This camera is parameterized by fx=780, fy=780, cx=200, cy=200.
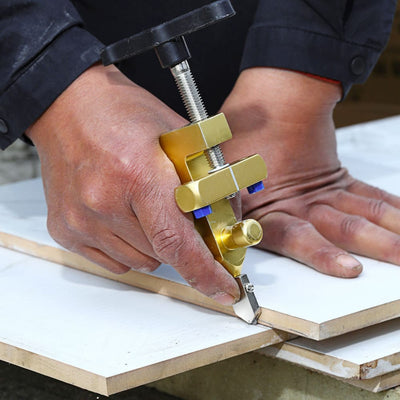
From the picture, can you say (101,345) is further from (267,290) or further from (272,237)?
(272,237)

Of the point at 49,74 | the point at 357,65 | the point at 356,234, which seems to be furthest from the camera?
the point at 357,65

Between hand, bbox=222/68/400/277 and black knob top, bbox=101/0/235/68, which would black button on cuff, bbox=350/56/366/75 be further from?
black knob top, bbox=101/0/235/68

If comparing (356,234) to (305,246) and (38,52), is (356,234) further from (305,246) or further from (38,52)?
(38,52)

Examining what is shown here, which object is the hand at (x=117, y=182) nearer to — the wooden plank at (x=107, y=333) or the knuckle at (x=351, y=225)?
the wooden plank at (x=107, y=333)

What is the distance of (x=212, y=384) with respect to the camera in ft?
3.01

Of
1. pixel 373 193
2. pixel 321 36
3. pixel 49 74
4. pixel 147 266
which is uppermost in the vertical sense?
pixel 49 74

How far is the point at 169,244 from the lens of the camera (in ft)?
2.59

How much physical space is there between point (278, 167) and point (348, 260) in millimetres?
216

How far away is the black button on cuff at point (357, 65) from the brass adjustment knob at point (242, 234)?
42 cm

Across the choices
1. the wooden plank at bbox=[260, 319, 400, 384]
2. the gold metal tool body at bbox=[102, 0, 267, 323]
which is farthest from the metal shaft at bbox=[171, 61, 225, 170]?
the wooden plank at bbox=[260, 319, 400, 384]

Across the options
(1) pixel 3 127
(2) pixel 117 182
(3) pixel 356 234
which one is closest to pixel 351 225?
(3) pixel 356 234

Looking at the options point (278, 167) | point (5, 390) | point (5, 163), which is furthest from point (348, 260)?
point (5, 163)

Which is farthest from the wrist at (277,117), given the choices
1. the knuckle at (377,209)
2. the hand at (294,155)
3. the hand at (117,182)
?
the hand at (117,182)

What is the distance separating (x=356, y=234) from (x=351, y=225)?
0.02m
